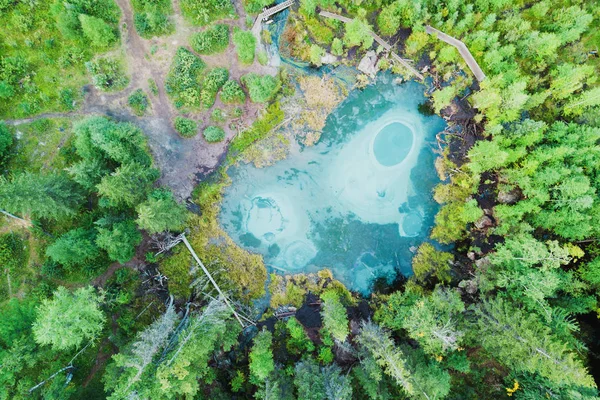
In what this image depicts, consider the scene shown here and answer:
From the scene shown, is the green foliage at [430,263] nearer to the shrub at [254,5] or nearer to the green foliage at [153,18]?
the shrub at [254,5]

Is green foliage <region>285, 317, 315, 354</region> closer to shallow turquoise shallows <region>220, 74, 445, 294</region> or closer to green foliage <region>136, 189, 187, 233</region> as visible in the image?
shallow turquoise shallows <region>220, 74, 445, 294</region>

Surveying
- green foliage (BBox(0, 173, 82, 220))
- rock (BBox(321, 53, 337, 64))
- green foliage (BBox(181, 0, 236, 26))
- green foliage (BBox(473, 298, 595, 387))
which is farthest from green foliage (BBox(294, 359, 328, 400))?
green foliage (BBox(181, 0, 236, 26))

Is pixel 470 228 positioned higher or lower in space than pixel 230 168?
lower

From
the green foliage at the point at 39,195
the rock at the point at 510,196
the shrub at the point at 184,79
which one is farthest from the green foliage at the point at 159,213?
the rock at the point at 510,196

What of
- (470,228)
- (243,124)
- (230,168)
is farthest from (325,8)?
(470,228)

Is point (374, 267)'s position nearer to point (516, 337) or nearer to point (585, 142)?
point (516, 337)

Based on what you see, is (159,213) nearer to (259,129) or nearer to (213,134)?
(213,134)
